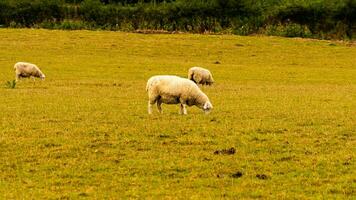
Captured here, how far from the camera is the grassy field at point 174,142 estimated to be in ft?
37.2

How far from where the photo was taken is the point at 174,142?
14.6 metres

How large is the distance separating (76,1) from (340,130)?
6177 cm

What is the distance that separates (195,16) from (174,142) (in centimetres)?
5529

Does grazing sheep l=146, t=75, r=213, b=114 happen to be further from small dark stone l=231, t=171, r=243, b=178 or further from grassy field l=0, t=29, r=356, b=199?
small dark stone l=231, t=171, r=243, b=178

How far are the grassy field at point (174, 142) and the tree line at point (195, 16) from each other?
103 feet

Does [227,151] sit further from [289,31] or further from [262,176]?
[289,31]

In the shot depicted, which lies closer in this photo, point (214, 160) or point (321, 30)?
point (214, 160)

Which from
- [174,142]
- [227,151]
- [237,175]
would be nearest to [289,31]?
[174,142]

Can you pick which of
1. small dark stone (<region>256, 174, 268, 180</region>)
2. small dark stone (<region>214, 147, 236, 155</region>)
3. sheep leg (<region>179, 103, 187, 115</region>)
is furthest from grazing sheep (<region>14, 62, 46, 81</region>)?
small dark stone (<region>256, 174, 268, 180</region>)

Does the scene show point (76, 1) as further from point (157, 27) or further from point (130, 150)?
point (130, 150)

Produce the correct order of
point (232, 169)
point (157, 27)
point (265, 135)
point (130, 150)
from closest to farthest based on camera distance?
point (232, 169), point (130, 150), point (265, 135), point (157, 27)

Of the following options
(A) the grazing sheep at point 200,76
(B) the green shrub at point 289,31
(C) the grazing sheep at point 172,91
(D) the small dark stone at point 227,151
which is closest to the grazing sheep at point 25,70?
(A) the grazing sheep at point 200,76

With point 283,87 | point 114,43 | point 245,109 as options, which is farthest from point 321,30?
point 245,109

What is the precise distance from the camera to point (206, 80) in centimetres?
3200
